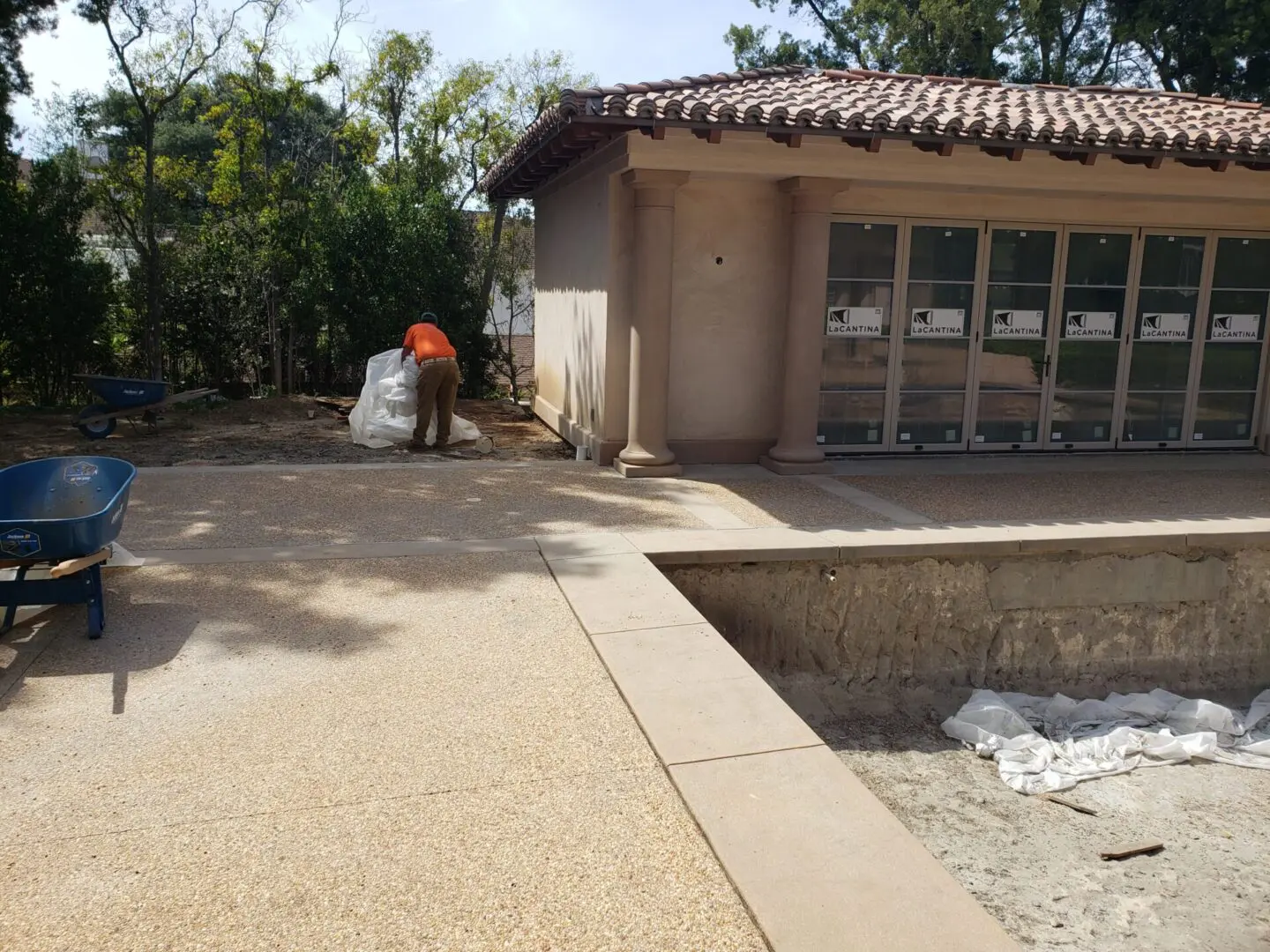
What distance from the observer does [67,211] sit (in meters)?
13.4

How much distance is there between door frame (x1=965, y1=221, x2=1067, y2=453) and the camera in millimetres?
10305

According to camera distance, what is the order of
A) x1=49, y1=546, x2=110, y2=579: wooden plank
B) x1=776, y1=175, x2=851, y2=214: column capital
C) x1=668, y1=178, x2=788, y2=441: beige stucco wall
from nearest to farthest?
1. x1=49, y1=546, x2=110, y2=579: wooden plank
2. x1=776, y1=175, x2=851, y2=214: column capital
3. x1=668, y1=178, x2=788, y2=441: beige stucco wall

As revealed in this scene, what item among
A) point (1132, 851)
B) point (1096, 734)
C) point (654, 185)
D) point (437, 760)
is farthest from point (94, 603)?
point (1096, 734)

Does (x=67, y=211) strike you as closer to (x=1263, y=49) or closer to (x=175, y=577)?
(x=175, y=577)

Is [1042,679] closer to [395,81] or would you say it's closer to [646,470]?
[646,470]

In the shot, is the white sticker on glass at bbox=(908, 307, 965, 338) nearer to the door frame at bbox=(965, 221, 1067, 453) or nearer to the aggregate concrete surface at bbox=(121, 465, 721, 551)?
the door frame at bbox=(965, 221, 1067, 453)

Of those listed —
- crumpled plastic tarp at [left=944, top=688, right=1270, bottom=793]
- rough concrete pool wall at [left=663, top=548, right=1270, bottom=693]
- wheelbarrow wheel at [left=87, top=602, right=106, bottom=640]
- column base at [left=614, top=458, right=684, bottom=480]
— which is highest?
column base at [left=614, top=458, right=684, bottom=480]

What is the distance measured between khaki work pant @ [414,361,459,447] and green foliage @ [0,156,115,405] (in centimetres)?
583

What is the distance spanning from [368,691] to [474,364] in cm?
1188

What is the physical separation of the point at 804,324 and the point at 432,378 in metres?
4.01

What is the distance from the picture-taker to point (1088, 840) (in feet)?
17.5

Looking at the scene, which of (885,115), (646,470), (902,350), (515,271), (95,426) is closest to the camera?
(885,115)

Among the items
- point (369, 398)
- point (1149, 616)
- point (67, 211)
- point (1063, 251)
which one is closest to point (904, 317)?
point (1063, 251)

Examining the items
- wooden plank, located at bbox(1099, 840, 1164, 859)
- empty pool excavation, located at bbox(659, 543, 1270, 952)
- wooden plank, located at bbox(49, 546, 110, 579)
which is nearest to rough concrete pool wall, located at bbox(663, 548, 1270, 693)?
empty pool excavation, located at bbox(659, 543, 1270, 952)
